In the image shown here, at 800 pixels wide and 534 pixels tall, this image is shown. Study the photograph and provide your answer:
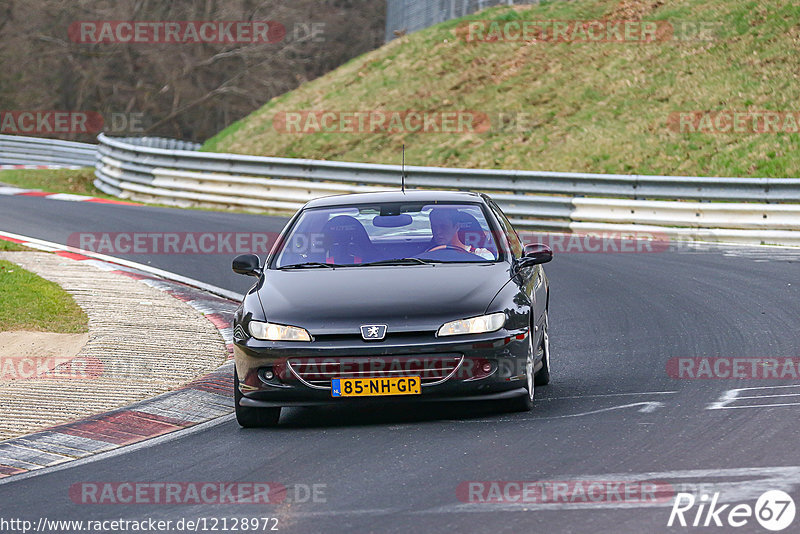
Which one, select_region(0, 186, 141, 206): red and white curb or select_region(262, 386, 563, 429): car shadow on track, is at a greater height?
select_region(0, 186, 141, 206): red and white curb

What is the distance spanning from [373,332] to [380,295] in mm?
364

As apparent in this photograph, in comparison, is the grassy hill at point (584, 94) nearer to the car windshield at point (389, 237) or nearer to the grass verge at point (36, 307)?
the grass verge at point (36, 307)

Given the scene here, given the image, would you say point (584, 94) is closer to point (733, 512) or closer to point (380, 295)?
point (380, 295)

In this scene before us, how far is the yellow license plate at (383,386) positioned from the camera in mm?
7375

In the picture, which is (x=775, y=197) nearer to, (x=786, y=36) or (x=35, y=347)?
(x=786, y=36)

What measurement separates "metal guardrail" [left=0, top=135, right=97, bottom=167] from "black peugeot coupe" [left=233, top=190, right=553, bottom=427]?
3285cm

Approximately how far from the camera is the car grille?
735 centimetres

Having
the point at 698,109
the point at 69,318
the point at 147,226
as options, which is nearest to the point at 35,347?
the point at 69,318

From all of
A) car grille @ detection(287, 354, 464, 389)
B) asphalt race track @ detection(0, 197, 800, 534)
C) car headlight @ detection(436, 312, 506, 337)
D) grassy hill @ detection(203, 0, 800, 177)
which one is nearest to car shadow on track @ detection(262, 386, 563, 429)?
asphalt race track @ detection(0, 197, 800, 534)

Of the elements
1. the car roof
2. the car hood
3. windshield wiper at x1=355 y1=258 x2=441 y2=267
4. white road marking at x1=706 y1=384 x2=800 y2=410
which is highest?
the car roof

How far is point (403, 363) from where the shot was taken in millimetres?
7344

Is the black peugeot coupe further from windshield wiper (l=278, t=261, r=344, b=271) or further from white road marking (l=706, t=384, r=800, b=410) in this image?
white road marking (l=706, t=384, r=800, b=410)

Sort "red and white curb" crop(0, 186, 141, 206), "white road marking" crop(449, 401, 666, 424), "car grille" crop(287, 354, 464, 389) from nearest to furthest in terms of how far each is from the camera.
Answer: "car grille" crop(287, 354, 464, 389)
"white road marking" crop(449, 401, 666, 424)
"red and white curb" crop(0, 186, 141, 206)

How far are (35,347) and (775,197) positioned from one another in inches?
475
